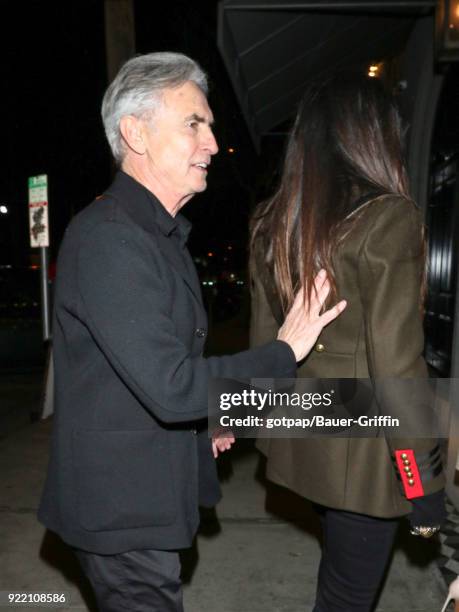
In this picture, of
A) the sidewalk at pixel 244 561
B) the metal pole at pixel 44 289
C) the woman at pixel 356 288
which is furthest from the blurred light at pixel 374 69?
the woman at pixel 356 288

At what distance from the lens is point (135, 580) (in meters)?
1.44

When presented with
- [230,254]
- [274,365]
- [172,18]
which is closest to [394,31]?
[274,365]

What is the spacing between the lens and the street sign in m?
6.02

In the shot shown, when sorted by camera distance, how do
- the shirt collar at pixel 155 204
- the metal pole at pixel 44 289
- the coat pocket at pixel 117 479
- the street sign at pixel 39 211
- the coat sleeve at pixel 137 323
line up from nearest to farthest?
the coat sleeve at pixel 137 323 < the coat pocket at pixel 117 479 < the shirt collar at pixel 155 204 < the street sign at pixel 39 211 < the metal pole at pixel 44 289

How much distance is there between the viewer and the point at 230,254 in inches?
2115

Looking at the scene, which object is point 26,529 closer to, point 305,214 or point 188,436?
point 188,436

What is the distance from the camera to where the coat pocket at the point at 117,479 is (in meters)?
1.38

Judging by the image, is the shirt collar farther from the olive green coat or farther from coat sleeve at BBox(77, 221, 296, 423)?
the olive green coat

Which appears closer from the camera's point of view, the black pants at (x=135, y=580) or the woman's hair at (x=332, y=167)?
the black pants at (x=135, y=580)

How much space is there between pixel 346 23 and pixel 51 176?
2688cm

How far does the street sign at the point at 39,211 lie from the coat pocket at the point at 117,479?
16.4ft

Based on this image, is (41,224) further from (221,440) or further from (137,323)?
(137,323)

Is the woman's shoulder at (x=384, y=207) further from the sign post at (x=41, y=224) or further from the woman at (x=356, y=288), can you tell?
the sign post at (x=41, y=224)

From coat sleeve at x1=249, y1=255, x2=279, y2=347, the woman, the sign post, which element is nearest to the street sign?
the sign post
